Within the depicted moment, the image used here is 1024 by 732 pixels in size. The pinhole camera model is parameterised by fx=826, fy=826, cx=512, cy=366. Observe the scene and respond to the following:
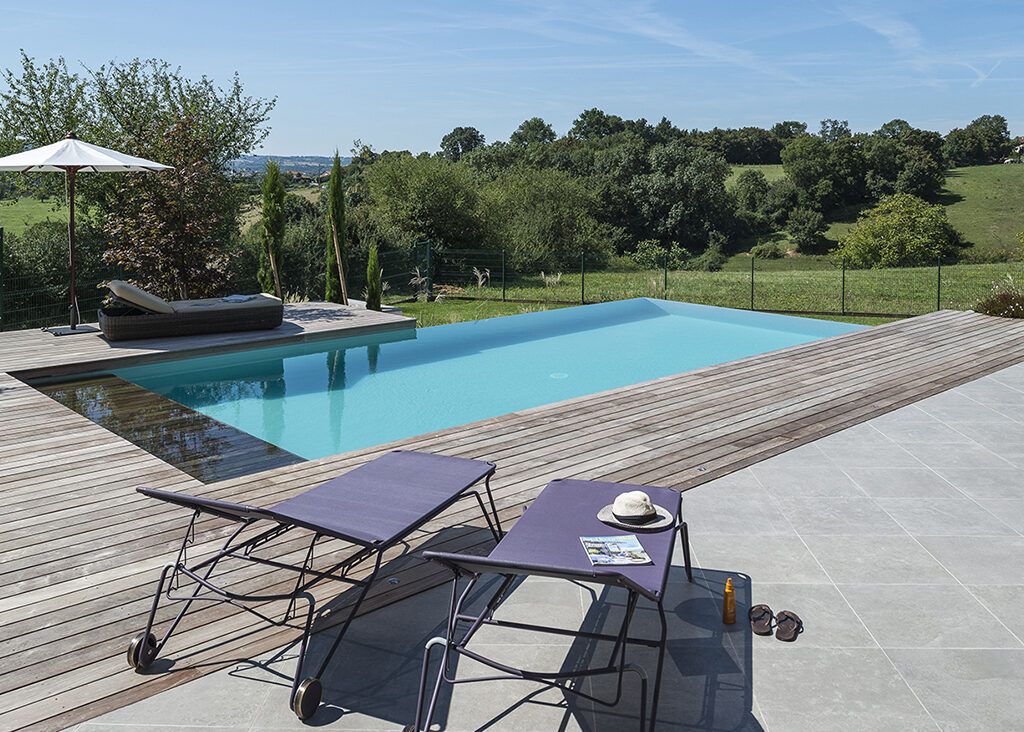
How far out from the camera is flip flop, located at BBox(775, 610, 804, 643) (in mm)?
3006

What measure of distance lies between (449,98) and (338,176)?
83.3ft

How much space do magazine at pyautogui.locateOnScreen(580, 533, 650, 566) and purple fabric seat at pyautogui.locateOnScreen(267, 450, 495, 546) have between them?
2.14 ft

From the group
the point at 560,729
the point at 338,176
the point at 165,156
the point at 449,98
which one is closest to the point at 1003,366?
the point at 560,729

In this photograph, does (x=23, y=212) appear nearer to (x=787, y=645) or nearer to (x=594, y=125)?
(x=787, y=645)

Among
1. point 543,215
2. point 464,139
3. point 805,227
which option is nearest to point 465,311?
point 543,215

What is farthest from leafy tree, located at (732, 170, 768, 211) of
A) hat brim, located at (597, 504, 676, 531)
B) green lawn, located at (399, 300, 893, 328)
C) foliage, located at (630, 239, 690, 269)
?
hat brim, located at (597, 504, 676, 531)

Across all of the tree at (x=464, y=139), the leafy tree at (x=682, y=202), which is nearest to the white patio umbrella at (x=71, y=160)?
the leafy tree at (x=682, y=202)

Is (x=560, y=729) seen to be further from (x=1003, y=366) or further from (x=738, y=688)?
(x=1003, y=366)

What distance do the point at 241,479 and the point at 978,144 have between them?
50906 mm

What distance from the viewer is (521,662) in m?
2.86

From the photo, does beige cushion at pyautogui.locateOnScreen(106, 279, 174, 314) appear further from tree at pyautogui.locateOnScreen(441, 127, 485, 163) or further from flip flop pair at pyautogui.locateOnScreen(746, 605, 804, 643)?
tree at pyautogui.locateOnScreen(441, 127, 485, 163)

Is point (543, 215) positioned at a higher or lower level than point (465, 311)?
higher

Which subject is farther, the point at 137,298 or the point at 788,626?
the point at 137,298

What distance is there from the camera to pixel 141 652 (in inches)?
107
